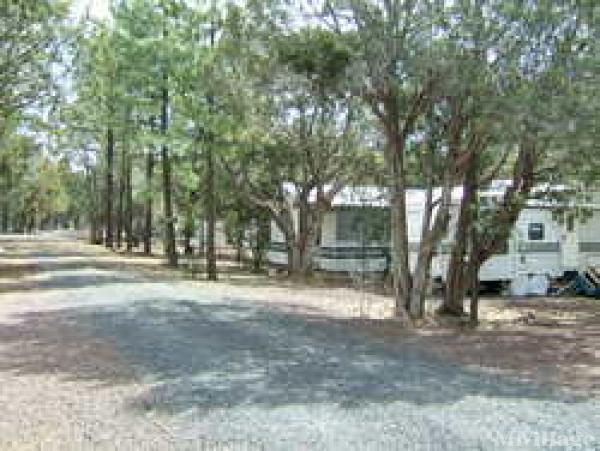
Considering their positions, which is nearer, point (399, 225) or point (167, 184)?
point (399, 225)

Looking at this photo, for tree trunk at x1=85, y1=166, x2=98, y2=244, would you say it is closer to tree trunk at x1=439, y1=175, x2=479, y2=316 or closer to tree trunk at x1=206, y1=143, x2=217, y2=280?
tree trunk at x1=206, y1=143, x2=217, y2=280

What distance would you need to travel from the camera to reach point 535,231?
1009 inches

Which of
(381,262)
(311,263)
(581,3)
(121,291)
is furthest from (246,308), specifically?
(381,262)

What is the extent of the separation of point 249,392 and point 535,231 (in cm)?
1869

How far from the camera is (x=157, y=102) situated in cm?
3238

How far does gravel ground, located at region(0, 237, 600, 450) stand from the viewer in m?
6.68

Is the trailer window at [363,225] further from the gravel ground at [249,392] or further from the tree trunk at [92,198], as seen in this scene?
the tree trunk at [92,198]

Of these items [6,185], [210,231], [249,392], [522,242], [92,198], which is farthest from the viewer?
[92,198]

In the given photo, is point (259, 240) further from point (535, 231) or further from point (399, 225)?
point (399, 225)

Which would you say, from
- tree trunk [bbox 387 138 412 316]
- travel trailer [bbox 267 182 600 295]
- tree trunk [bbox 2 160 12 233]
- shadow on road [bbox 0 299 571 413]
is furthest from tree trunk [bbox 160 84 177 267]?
shadow on road [bbox 0 299 571 413]

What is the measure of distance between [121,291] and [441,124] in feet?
23.6

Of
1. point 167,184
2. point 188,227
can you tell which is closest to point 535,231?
point 167,184

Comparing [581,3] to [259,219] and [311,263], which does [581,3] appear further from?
[259,219]

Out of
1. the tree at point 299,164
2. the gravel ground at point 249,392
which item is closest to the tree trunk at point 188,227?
the tree at point 299,164
